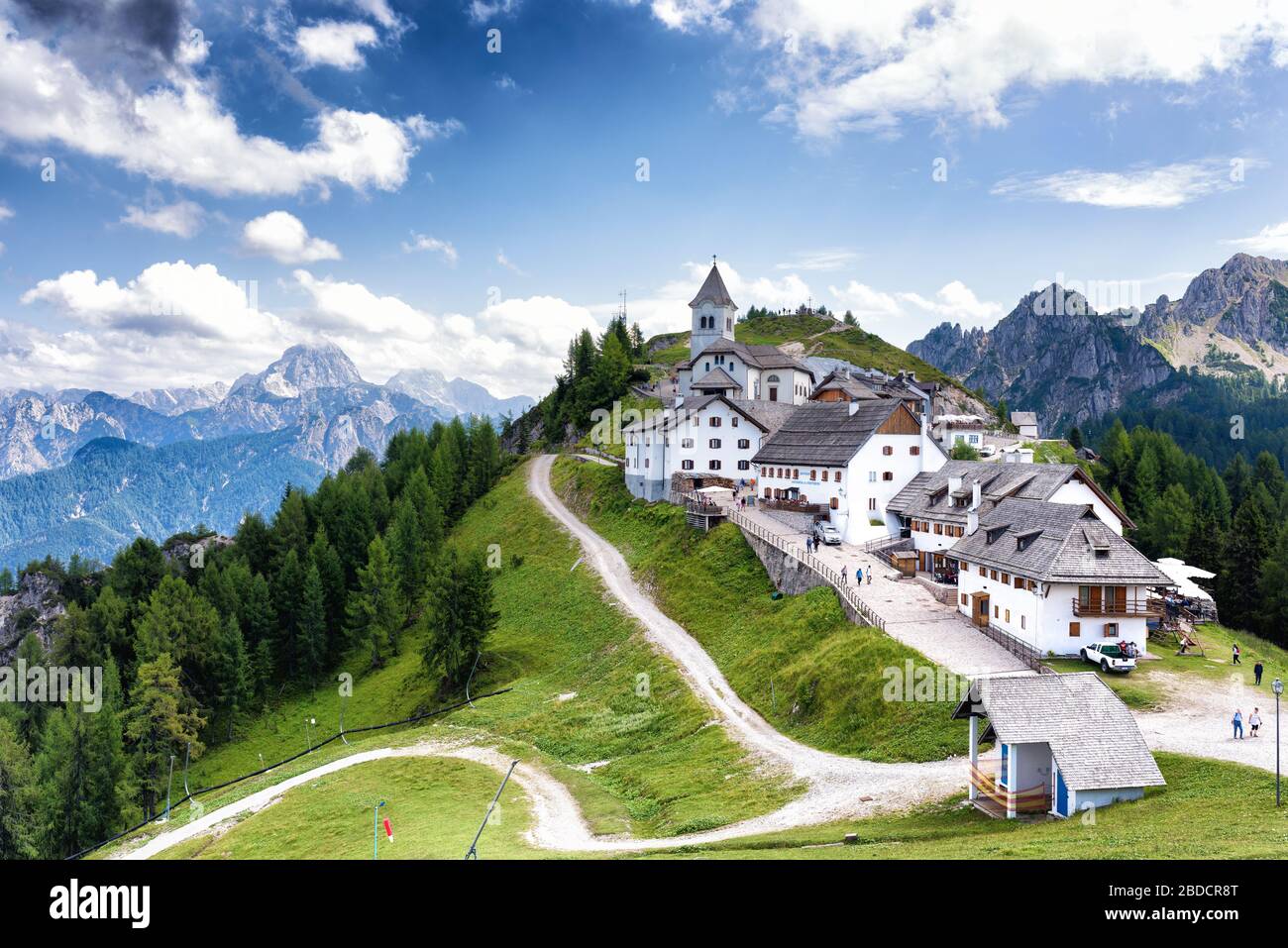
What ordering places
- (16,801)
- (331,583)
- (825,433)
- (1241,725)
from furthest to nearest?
(331,583) < (825,433) < (16,801) < (1241,725)

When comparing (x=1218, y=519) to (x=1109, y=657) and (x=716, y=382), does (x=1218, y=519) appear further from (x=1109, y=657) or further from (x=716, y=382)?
(x=1109, y=657)

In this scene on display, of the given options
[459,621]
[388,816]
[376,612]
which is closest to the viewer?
[388,816]

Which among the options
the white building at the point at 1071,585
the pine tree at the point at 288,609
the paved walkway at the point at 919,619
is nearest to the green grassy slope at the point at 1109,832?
the paved walkway at the point at 919,619

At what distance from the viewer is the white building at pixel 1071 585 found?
153 ft

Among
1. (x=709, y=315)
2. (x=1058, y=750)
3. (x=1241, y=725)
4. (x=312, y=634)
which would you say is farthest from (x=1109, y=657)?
(x=709, y=315)

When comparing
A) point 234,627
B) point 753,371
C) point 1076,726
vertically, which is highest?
point 753,371

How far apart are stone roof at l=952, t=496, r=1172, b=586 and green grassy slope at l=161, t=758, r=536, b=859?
32985mm

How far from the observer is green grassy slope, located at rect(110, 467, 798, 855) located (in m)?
40.9

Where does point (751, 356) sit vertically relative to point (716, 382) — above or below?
above

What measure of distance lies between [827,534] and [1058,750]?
46.8m

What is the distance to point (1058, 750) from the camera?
29125mm

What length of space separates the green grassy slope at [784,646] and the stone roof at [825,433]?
1132 centimetres

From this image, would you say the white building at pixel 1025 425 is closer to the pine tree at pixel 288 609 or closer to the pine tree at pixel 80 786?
the pine tree at pixel 288 609
